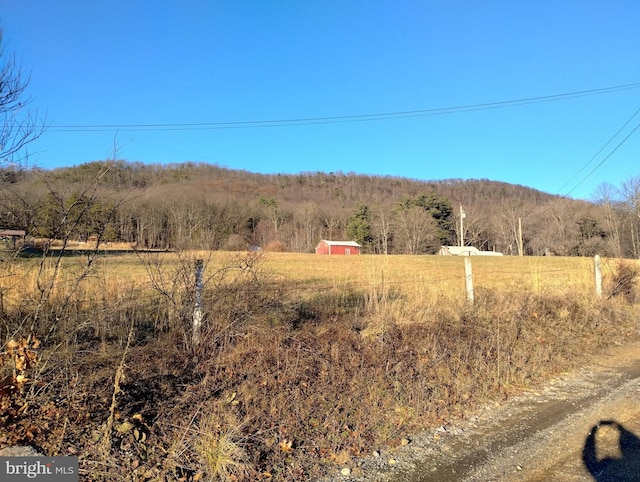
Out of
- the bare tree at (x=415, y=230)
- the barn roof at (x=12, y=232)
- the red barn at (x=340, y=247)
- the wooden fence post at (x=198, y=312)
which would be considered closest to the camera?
the barn roof at (x=12, y=232)

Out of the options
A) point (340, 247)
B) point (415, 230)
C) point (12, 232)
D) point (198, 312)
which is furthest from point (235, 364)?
point (415, 230)

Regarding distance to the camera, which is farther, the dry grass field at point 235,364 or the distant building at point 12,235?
the distant building at point 12,235

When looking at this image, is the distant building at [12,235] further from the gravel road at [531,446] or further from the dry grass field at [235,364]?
the gravel road at [531,446]

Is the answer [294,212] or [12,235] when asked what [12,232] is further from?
[294,212]

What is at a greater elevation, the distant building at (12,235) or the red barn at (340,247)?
the red barn at (340,247)

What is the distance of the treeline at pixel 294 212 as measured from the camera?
499cm

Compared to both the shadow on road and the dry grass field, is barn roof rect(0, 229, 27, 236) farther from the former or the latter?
the shadow on road

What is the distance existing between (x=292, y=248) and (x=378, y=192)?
34589 millimetres
